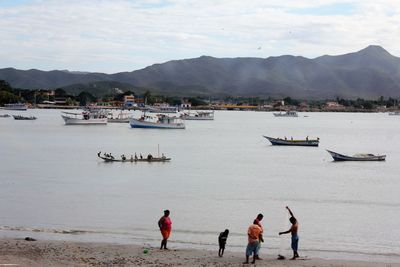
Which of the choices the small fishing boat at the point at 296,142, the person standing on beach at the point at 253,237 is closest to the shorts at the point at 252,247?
the person standing on beach at the point at 253,237

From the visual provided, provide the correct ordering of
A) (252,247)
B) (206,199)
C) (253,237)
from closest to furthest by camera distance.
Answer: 1. (253,237)
2. (252,247)
3. (206,199)

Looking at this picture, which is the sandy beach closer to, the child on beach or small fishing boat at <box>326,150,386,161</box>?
the child on beach

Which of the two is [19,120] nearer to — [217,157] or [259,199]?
[217,157]

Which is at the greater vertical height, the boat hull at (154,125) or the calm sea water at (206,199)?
the boat hull at (154,125)

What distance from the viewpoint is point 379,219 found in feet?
97.8

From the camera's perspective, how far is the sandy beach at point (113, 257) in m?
18.1

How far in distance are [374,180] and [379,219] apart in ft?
56.8

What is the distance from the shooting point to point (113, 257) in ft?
62.8

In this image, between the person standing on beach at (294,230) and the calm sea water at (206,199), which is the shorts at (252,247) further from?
the calm sea water at (206,199)

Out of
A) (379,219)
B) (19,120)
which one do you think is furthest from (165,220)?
(19,120)

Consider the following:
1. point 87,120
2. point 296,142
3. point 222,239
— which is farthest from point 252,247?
point 87,120

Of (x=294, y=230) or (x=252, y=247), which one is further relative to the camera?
(x=294, y=230)

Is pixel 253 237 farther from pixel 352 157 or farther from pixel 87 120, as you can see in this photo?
pixel 87 120

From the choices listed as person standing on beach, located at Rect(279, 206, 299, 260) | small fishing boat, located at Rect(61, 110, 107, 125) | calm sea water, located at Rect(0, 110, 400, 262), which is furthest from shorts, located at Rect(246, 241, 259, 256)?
small fishing boat, located at Rect(61, 110, 107, 125)
